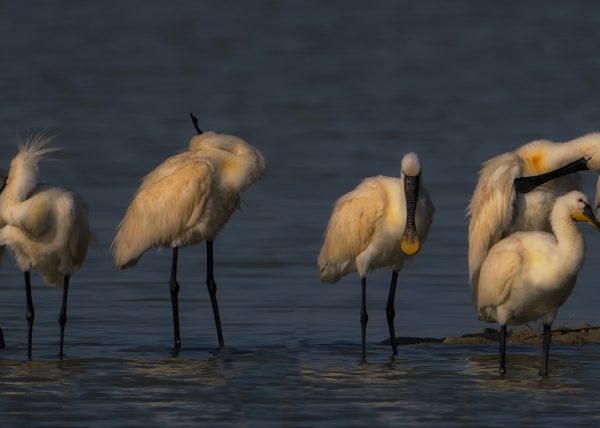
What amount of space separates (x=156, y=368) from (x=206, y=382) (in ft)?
1.63

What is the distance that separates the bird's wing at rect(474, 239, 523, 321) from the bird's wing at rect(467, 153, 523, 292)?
24.1 inches

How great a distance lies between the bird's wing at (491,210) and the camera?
479 inches

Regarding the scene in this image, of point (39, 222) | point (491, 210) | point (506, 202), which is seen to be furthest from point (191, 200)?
point (506, 202)

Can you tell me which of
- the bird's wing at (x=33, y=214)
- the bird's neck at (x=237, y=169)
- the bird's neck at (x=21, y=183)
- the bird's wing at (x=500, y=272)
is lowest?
the bird's wing at (x=500, y=272)

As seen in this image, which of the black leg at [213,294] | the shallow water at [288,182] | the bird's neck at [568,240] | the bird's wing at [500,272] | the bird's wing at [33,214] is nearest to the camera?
the shallow water at [288,182]

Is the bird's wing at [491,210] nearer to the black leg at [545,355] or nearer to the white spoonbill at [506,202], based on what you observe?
the white spoonbill at [506,202]

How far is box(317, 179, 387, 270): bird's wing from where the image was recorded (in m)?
12.4

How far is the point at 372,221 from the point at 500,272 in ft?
4.48

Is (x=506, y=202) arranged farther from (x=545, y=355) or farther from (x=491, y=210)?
(x=545, y=355)

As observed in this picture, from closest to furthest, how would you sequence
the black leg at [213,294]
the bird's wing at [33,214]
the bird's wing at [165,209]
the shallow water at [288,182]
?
the shallow water at [288,182] → the bird's wing at [33,214] → the black leg at [213,294] → the bird's wing at [165,209]

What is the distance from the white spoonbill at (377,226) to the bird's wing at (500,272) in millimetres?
801

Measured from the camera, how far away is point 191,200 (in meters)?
12.8

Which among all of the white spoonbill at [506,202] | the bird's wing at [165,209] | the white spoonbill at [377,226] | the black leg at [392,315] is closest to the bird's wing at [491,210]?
the white spoonbill at [506,202]

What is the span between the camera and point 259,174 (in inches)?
513
